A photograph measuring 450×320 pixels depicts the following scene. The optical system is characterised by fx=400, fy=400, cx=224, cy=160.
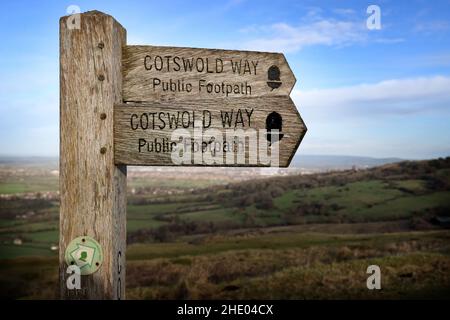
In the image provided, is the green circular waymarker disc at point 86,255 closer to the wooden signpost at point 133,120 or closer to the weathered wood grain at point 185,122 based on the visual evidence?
the wooden signpost at point 133,120

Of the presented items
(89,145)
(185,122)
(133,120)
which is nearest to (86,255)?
(89,145)

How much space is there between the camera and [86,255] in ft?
13.4

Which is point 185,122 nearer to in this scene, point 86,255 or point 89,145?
point 89,145

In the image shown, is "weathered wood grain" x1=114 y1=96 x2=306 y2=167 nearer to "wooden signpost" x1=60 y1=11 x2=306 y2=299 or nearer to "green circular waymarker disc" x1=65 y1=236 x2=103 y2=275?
"wooden signpost" x1=60 y1=11 x2=306 y2=299

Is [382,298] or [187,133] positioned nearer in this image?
[187,133]

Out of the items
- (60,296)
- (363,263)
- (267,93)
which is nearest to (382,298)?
(363,263)

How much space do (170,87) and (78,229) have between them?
176cm

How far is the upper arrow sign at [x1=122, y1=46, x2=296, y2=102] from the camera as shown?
4.26 m

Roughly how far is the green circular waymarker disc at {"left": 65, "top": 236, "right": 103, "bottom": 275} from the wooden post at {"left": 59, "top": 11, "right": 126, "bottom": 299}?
0.14 ft

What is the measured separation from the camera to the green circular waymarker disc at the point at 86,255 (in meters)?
4.06

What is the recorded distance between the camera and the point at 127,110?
4137 mm

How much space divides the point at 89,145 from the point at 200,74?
139 centimetres

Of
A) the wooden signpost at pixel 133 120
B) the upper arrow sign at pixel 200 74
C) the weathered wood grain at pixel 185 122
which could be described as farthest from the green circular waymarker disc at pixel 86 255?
the upper arrow sign at pixel 200 74

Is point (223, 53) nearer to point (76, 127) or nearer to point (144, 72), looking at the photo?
point (144, 72)
